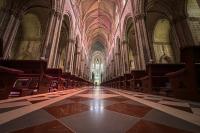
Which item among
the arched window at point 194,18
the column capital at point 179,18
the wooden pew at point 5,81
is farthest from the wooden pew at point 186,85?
the column capital at point 179,18

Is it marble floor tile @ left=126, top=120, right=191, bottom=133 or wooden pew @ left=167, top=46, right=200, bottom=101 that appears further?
wooden pew @ left=167, top=46, right=200, bottom=101

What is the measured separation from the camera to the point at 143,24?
9.61 metres

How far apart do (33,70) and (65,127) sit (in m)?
4.59

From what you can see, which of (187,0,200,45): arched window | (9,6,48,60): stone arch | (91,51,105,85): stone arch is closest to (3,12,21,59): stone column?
(9,6,48,60): stone arch

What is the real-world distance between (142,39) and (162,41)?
8.85 meters

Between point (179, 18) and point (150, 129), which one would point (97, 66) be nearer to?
point (179, 18)

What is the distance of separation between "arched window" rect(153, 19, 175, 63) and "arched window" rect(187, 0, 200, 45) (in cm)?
434

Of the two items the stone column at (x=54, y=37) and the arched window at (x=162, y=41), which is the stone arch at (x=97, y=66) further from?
the stone column at (x=54, y=37)

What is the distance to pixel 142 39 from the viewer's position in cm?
948

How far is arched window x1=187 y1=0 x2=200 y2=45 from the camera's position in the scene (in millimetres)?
10914

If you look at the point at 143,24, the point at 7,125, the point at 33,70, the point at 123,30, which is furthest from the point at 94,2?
the point at 7,125

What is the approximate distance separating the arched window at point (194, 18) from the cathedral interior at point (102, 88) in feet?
0.17

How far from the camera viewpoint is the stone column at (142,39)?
29.1 feet

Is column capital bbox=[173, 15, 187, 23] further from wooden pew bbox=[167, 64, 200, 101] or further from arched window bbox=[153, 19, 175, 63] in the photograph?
wooden pew bbox=[167, 64, 200, 101]
